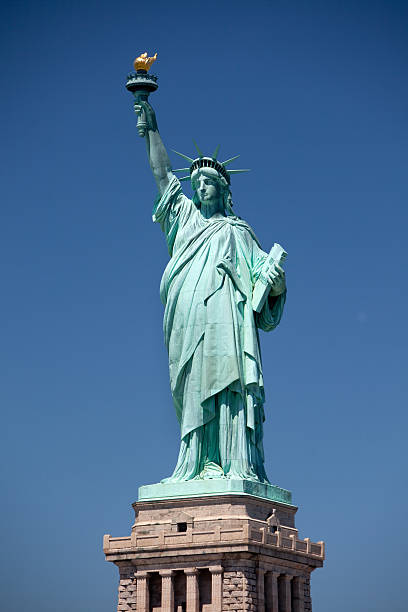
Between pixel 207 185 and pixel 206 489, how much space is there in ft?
28.2

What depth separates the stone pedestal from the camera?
35.6 meters

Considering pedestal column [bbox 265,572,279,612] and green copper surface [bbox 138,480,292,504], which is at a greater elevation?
green copper surface [bbox 138,480,292,504]

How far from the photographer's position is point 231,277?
3888cm

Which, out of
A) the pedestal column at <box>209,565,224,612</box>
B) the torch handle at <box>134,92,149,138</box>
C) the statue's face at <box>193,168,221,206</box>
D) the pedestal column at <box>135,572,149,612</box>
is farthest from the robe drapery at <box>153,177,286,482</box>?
the pedestal column at <box>135,572,149,612</box>

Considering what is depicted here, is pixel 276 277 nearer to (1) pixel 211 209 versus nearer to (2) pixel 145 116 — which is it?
(1) pixel 211 209

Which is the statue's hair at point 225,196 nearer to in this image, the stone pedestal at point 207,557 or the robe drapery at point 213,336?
the robe drapery at point 213,336

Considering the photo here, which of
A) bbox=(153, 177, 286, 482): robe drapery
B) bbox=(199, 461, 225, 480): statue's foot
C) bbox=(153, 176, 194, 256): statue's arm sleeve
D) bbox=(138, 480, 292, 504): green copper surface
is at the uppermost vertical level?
bbox=(153, 176, 194, 256): statue's arm sleeve

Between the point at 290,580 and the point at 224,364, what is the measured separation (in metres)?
5.76

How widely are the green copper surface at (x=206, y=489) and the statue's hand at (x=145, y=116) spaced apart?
966 cm

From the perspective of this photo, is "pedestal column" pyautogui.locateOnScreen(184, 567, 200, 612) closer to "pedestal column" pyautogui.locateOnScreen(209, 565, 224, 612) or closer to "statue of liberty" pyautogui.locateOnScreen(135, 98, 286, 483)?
"pedestal column" pyautogui.locateOnScreen(209, 565, 224, 612)

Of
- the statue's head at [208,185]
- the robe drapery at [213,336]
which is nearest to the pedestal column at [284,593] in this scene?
the robe drapery at [213,336]

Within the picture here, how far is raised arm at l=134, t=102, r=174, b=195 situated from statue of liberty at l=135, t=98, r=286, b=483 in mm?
27

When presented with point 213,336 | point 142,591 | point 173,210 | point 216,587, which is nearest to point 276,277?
point 213,336

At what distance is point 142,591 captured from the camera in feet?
119
